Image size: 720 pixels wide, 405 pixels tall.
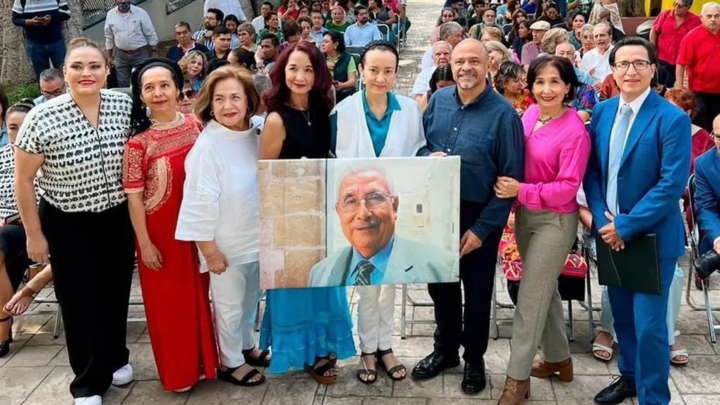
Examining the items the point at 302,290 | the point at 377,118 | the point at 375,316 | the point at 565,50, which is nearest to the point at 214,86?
the point at 377,118

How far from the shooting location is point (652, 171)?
3.32 m

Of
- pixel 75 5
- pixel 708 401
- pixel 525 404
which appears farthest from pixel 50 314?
pixel 75 5

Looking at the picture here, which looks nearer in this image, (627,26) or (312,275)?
(312,275)

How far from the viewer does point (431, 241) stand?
354 centimetres

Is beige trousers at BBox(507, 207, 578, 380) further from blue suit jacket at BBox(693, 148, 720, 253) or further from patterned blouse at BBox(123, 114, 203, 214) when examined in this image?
patterned blouse at BBox(123, 114, 203, 214)

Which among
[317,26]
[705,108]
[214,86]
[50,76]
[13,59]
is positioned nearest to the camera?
[214,86]

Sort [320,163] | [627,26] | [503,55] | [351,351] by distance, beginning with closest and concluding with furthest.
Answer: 1. [320,163]
2. [351,351]
3. [503,55]
4. [627,26]

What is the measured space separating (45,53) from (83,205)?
23.6 feet

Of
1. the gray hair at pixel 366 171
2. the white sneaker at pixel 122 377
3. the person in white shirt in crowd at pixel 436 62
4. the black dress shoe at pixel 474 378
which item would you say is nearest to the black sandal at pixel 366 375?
the black dress shoe at pixel 474 378

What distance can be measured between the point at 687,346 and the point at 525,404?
1327mm

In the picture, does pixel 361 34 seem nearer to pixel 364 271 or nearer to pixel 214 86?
pixel 214 86

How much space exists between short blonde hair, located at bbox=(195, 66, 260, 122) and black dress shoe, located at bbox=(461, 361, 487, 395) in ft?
6.10

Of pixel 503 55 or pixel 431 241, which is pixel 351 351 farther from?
pixel 503 55

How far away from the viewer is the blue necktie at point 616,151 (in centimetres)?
340
